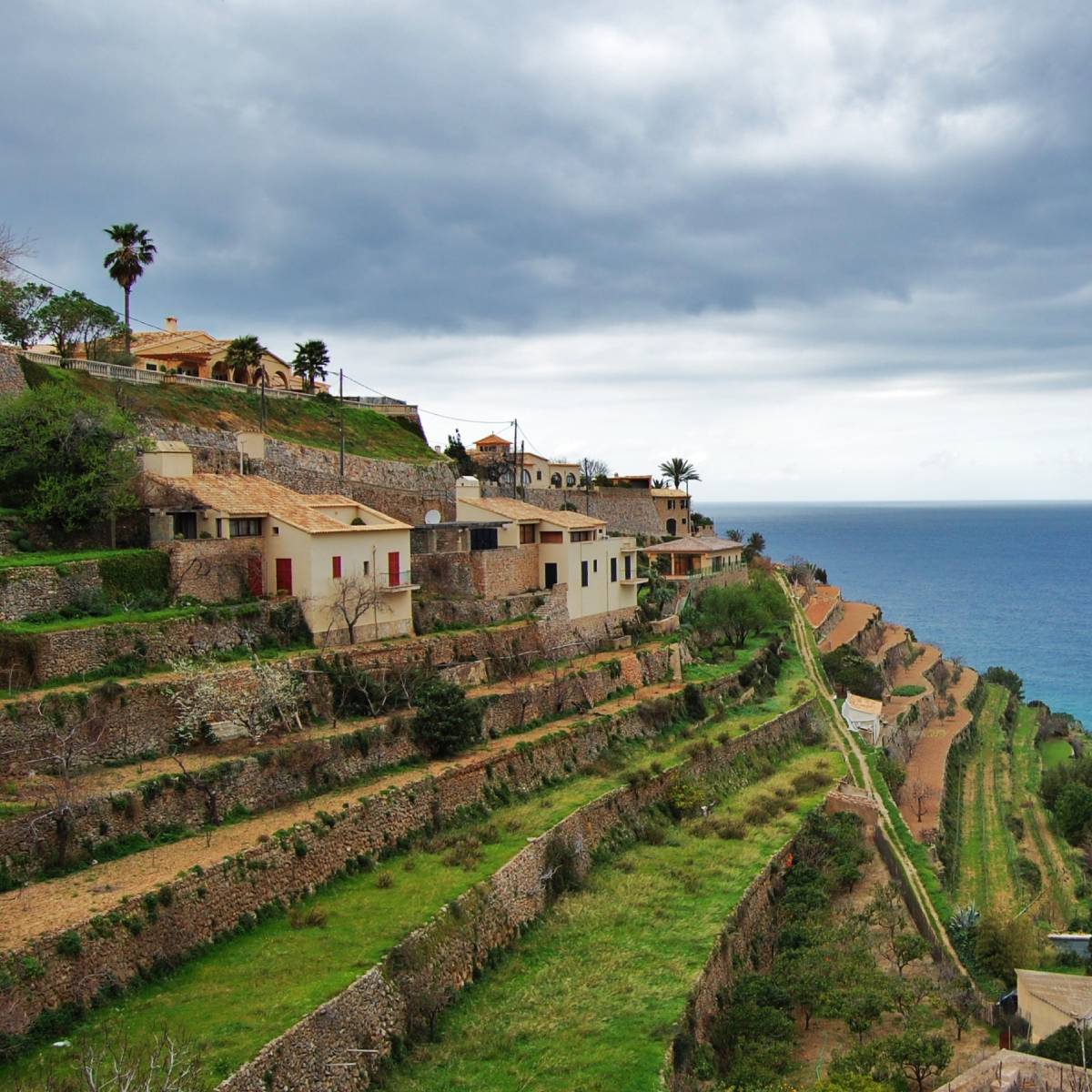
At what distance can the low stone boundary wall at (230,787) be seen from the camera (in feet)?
64.3

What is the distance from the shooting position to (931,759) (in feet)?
167

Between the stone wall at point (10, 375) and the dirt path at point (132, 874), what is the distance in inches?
747

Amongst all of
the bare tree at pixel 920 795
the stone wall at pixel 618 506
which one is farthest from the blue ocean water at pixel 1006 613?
the bare tree at pixel 920 795

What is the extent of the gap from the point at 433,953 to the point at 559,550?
23286mm

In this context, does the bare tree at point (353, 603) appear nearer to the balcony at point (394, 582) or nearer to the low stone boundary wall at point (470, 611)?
the balcony at point (394, 582)

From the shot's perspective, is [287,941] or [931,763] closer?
[287,941]

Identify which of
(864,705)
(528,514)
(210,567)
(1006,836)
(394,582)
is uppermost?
(528,514)

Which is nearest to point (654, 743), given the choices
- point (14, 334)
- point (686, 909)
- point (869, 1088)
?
point (686, 909)

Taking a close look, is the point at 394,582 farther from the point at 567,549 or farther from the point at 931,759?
the point at 931,759

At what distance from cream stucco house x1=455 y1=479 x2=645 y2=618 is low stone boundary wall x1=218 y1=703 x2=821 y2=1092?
12.8 meters

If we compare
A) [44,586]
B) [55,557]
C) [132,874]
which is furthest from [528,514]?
[132,874]

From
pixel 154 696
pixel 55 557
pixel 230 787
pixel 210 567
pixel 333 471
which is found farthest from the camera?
pixel 333 471

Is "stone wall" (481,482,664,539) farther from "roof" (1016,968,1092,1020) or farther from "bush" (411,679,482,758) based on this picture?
"roof" (1016,968,1092,1020)

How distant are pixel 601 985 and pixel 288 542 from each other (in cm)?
1629
